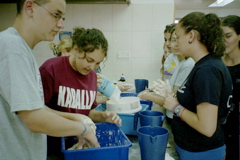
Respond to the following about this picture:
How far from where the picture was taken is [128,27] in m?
2.60

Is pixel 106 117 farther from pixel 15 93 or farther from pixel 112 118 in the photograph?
pixel 15 93

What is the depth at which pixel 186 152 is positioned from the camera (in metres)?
0.94

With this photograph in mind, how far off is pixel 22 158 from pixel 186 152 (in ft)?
2.38

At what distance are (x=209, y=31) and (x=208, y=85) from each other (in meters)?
0.28

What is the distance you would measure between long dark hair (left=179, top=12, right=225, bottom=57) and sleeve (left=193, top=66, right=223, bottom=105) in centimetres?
13

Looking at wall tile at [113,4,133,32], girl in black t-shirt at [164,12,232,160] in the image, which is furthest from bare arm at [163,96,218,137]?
wall tile at [113,4,133,32]

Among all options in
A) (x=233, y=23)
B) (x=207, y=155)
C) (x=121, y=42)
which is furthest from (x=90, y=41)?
(x=121, y=42)

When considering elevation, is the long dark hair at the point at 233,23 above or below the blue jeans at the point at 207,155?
above

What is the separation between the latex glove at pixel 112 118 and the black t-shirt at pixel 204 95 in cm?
31

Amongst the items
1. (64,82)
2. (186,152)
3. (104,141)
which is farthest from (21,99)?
(186,152)

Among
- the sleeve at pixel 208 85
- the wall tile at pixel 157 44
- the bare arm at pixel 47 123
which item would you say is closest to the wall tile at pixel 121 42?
the wall tile at pixel 157 44

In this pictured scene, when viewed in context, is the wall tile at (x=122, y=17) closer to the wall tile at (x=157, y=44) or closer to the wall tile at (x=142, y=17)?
the wall tile at (x=142, y=17)

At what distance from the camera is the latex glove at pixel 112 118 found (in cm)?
107

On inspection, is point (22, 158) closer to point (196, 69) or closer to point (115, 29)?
point (196, 69)
